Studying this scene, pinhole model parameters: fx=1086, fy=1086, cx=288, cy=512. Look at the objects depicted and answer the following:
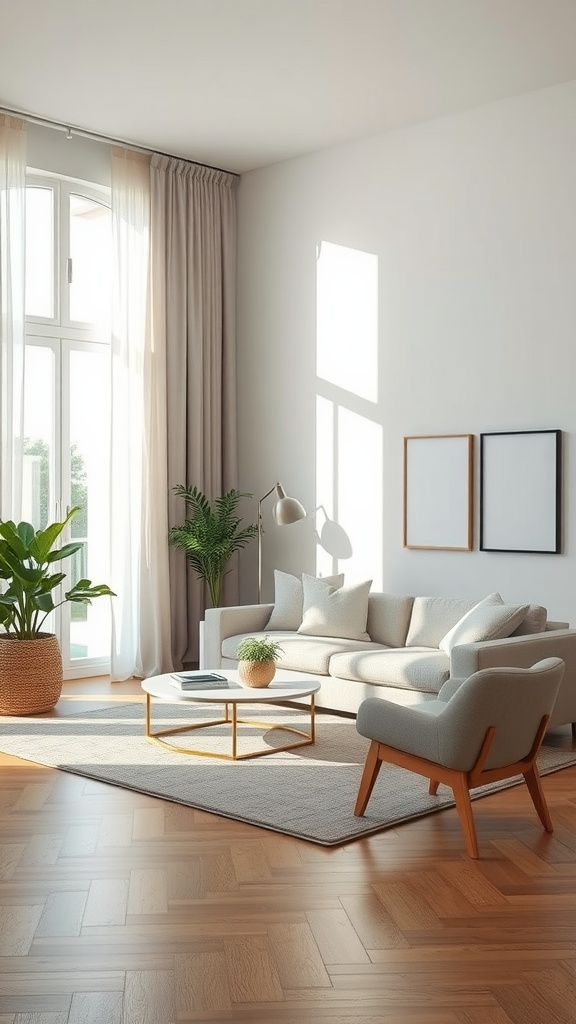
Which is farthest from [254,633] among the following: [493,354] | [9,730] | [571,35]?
[571,35]

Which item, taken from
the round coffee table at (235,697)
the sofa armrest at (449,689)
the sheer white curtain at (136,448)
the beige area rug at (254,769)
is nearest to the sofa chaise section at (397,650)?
the beige area rug at (254,769)

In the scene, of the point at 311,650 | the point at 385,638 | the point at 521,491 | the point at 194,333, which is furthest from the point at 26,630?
the point at 521,491

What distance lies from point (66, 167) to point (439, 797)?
5.32 m

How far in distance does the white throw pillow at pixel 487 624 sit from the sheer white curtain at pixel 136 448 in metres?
2.80

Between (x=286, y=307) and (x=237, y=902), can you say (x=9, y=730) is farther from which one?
(x=286, y=307)

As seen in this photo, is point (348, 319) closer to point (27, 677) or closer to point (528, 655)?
point (528, 655)

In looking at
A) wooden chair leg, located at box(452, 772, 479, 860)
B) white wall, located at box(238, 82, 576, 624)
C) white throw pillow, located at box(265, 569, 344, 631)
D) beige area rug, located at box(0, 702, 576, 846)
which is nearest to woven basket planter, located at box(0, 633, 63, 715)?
beige area rug, located at box(0, 702, 576, 846)

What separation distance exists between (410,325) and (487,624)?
8.28 ft

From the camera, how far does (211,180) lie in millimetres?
8672

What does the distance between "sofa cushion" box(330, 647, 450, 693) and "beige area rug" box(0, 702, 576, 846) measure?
13.1 inches

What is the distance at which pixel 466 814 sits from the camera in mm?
4145

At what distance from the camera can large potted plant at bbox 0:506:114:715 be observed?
6797 mm

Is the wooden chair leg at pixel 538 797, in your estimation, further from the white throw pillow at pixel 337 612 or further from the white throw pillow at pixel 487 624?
the white throw pillow at pixel 337 612

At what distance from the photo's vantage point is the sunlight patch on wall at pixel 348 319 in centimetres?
787
